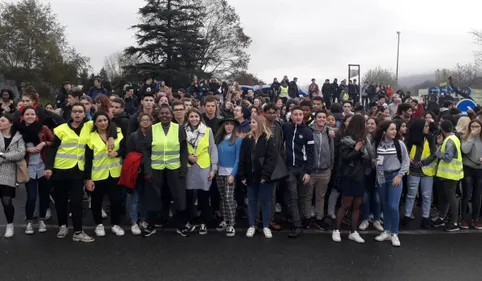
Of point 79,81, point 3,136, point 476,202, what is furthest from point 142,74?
point 476,202

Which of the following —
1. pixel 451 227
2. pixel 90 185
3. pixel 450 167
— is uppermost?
pixel 450 167

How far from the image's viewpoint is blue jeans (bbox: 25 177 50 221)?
5680 millimetres

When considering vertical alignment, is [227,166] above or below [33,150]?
below

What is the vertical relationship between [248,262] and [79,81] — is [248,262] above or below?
below

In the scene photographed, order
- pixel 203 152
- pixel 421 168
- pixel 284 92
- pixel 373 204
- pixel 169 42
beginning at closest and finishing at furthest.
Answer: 1. pixel 203 152
2. pixel 421 168
3. pixel 373 204
4. pixel 284 92
5. pixel 169 42

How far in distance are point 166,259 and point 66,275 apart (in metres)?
1.17

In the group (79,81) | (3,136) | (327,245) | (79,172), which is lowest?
(327,245)

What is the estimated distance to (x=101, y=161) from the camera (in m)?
5.48

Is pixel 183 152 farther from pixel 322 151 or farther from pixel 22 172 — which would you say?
pixel 22 172

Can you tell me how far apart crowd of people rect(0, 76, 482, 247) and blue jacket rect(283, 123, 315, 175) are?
15 mm

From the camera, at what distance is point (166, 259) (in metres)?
4.77

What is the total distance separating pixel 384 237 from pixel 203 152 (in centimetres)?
304

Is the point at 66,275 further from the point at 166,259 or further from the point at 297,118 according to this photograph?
the point at 297,118

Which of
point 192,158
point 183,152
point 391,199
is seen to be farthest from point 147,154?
point 391,199
